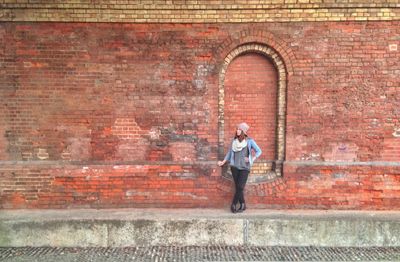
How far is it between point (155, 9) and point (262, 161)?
11.7 ft

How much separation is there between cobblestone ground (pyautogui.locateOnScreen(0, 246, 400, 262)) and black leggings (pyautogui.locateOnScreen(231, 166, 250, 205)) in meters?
0.88

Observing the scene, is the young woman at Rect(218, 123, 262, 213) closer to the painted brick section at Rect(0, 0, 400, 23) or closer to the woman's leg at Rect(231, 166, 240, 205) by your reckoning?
the woman's leg at Rect(231, 166, 240, 205)

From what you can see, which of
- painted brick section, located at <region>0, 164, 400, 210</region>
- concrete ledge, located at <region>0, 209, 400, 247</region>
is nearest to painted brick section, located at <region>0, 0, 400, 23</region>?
painted brick section, located at <region>0, 164, 400, 210</region>

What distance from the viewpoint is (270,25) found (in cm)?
637

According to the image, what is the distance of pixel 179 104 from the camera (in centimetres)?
649

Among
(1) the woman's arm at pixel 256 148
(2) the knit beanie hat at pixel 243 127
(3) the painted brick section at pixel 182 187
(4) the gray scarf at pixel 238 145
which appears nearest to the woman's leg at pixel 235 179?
(3) the painted brick section at pixel 182 187

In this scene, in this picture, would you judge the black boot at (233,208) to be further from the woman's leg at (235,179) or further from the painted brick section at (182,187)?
the painted brick section at (182,187)

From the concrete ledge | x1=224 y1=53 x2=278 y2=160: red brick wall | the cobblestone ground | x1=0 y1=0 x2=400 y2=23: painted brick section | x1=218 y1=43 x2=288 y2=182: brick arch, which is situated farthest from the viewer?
x1=224 y1=53 x2=278 y2=160: red brick wall

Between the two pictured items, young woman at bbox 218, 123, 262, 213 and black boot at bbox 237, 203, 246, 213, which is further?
black boot at bbox 237, 203, 246, 213

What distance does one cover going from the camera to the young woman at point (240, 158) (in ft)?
20.3

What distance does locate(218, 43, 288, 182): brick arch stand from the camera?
21.2ft

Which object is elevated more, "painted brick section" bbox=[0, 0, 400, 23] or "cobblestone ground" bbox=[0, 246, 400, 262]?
"painted brick section" bbox=[0, 0, 400, 23]

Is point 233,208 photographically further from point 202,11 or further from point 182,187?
point 202,11

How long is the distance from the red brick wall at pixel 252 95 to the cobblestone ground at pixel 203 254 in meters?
2.17
